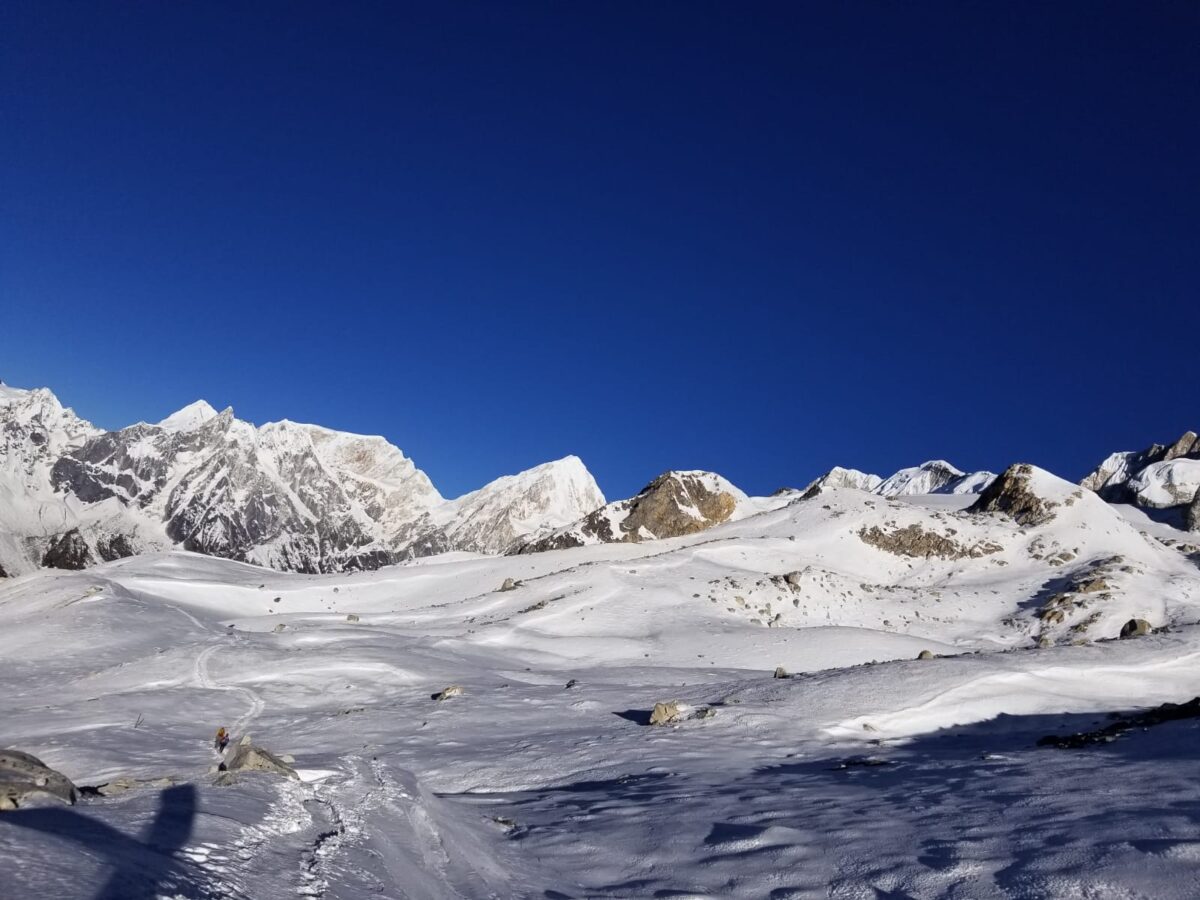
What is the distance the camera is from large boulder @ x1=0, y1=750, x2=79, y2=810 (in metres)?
8.15

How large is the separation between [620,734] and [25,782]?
11.9 meters

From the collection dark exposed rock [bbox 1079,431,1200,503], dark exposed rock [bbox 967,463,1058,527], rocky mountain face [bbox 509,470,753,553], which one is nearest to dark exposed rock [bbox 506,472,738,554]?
rocky mountain face [bbox 509,470,753,553]

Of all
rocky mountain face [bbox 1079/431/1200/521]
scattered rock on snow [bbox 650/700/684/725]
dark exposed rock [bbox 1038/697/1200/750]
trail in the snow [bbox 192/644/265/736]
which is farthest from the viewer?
rocky mountain face [bbox 1079/431/1200/521]

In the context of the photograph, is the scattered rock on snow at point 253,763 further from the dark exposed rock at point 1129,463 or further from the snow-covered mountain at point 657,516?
the dark exposed rock at point 1129,463

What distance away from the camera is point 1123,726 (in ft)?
46.7

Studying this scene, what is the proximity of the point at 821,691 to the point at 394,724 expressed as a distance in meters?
11.2

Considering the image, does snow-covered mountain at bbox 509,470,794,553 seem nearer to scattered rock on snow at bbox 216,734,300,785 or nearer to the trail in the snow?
the trail in the snow

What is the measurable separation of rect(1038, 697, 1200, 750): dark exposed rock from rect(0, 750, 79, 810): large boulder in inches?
583

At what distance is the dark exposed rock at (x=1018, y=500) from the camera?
57.8 metres

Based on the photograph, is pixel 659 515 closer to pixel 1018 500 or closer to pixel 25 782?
pixel 1018 500

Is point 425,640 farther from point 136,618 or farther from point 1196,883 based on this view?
point 1196,883

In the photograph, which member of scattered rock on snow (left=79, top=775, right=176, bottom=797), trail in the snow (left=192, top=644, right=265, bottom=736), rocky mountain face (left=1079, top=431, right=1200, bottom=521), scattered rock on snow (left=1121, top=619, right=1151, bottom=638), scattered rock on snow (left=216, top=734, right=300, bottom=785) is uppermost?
rocky mountain face (left=1079, top=431, right=1200, bottom=521)

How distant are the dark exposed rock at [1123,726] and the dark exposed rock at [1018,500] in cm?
4750

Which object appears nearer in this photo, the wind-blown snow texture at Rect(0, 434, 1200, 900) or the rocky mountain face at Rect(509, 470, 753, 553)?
the wind-blown snow texture at Rect(0, 434, 1200, 900)
